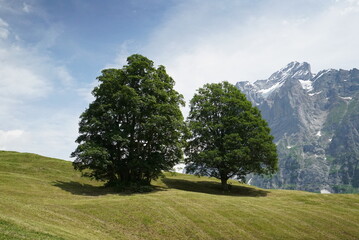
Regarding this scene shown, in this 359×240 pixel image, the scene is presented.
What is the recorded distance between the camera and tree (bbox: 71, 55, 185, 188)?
4716 centimetres

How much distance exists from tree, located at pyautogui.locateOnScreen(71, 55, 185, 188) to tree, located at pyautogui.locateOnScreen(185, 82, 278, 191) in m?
7.81

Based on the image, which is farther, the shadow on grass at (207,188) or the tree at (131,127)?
the shadow on grass at (207,188)

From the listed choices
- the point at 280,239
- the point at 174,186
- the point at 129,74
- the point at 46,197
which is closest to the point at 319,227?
the point at 280,239

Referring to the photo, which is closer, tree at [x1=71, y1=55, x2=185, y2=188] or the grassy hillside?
the grassy hillside

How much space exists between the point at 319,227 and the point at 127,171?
31.0m

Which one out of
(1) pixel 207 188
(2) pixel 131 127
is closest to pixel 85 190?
(2) pixel 131 127

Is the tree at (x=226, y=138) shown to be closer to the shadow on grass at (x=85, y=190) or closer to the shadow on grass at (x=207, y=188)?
the shadow on grass at (x=207, y=188)

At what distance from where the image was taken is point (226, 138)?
5525cm

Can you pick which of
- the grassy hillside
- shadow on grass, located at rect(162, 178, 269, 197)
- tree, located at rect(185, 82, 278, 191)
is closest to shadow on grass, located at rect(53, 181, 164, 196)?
the grassy hillside

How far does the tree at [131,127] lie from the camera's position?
47.2 meters

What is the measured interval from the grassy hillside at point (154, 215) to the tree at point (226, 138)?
9694mm

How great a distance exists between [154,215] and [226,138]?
86.7 feet

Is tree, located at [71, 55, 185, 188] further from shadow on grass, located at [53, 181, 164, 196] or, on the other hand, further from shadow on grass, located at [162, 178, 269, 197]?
shadow on grass, located at [162, 178, 269, 197]

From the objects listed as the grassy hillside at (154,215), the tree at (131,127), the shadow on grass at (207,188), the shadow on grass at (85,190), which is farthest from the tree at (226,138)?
the shadow on grass at (85,190)
